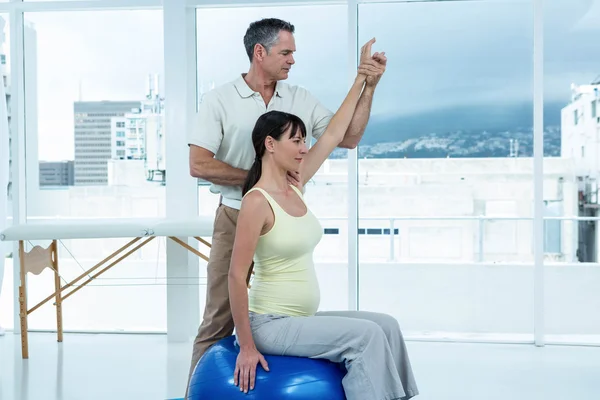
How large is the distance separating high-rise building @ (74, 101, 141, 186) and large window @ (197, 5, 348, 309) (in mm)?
614

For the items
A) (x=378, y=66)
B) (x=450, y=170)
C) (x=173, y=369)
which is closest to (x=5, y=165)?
(x=173, y=369)

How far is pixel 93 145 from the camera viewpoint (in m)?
4.62

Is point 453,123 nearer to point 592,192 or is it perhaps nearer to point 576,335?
point 592,192

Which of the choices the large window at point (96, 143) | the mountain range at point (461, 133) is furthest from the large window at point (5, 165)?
the mountain range at point (461, 133)

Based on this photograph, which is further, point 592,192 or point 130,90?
point 130,90

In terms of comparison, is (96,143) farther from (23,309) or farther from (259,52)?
(259,52)

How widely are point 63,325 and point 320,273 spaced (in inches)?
62.0

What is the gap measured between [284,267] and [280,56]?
0.64 m

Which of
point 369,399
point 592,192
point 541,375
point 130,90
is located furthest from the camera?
point 130,90

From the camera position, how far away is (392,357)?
2068mm

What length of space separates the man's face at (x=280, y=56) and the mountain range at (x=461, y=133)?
2.01m

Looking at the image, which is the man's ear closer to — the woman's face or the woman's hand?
the woman's face

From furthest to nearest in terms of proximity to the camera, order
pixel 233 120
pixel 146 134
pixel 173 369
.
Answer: pixel 146 134 < pixel 173 369 < pixel 233 120

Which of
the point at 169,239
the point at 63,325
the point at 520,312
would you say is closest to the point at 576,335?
the point at 520,312
